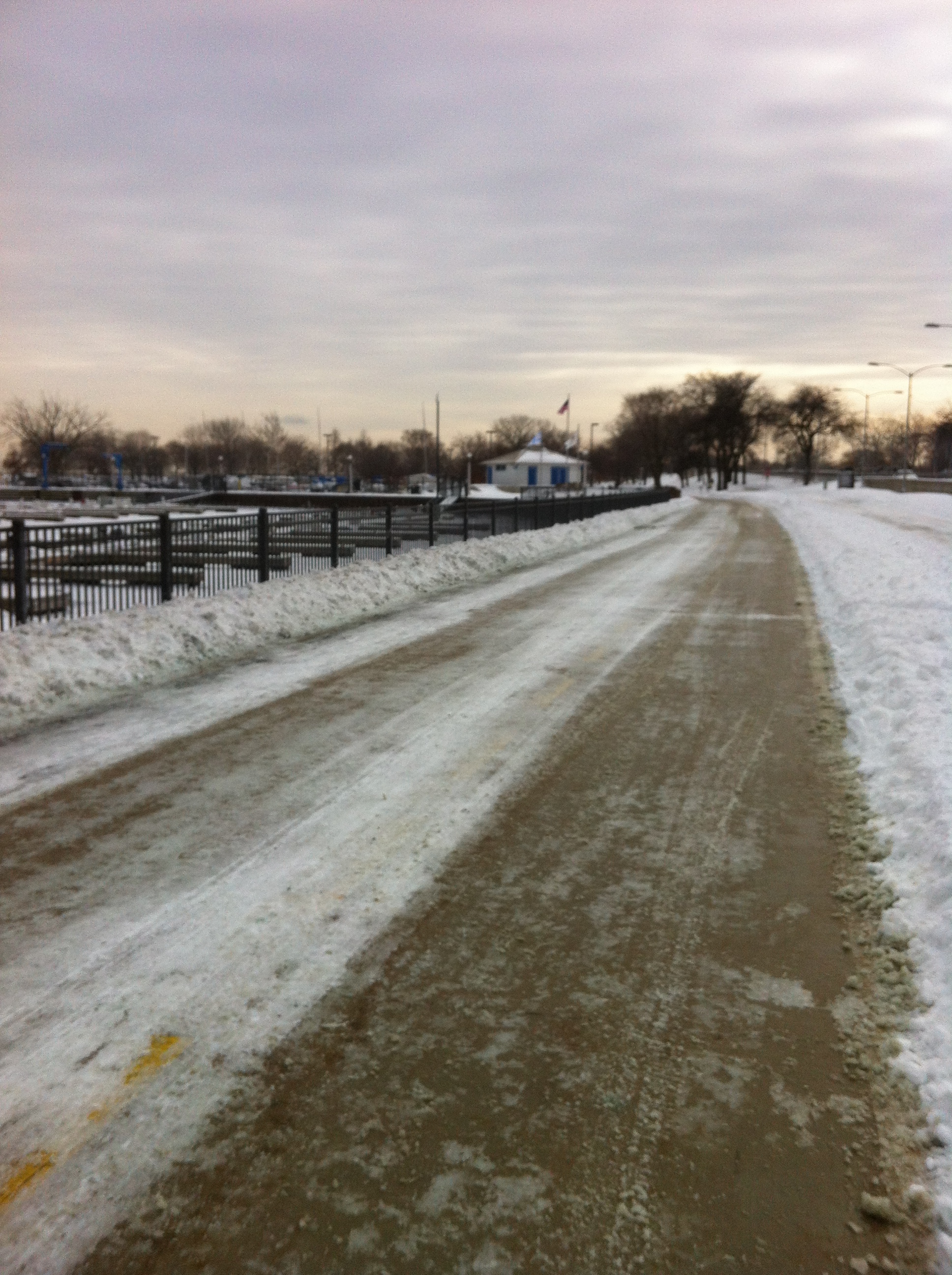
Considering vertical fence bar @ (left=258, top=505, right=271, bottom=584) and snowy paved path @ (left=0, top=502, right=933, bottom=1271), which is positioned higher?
vertical fence bar @ (left=258, top=505, right=271, bottom=584)

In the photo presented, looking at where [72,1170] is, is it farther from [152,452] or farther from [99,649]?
[152,452]

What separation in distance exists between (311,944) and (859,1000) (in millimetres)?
2229

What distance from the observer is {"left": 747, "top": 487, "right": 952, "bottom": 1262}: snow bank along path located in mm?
3291

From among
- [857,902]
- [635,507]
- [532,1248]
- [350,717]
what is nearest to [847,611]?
[350,717]

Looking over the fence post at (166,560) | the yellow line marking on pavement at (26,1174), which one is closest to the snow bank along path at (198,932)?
the yellow line marking on pavement at (26,1174)

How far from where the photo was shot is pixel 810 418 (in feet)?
333

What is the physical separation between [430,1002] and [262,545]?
1141cm

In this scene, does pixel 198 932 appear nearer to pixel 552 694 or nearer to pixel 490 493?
pixel 552 694

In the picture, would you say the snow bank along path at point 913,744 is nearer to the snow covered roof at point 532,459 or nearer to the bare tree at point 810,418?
the bare tree at point 810,418

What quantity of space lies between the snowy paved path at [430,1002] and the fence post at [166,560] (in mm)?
5216

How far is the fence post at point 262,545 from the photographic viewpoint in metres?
14.2

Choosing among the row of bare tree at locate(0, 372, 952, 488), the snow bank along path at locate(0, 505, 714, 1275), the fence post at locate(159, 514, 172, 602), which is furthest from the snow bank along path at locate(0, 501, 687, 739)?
the row of bare tree at locate(0, 372, 952, 488)

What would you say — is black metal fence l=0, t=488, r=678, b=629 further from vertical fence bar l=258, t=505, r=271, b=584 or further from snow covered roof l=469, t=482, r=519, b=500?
snow covered roof l=469, t=482, r=519, b=500

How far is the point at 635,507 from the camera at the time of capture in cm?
4675
